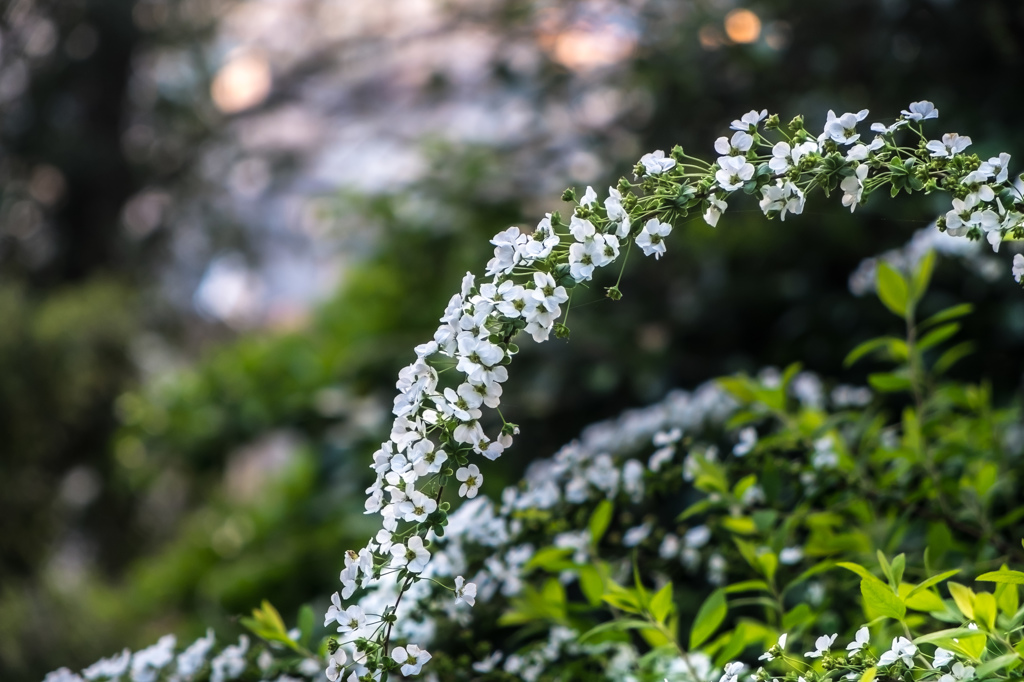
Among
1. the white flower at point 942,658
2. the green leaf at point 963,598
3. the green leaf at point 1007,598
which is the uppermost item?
the green leaf at point 963,598

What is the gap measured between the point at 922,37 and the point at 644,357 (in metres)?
0.66

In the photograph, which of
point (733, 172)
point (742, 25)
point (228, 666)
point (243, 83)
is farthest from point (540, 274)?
point (243, 83)

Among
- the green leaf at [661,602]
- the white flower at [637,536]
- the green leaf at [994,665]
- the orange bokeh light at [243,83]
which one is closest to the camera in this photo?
the green leaf at [994,665]

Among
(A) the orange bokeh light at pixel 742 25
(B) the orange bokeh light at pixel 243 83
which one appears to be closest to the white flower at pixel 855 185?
(A) the orange bokeh light at pixel 742 25

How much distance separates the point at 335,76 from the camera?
2998mm

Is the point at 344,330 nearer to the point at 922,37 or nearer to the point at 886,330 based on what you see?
the point at 886,330

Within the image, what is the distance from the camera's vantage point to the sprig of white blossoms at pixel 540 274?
41 centimetres

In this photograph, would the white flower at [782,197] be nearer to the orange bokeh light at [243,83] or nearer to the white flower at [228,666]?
the white flower at [228,666]

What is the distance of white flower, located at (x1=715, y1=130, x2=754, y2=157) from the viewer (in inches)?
17.2

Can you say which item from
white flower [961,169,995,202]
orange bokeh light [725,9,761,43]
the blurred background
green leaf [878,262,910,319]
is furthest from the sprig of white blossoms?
orange bokeh light [725,9,761,43]

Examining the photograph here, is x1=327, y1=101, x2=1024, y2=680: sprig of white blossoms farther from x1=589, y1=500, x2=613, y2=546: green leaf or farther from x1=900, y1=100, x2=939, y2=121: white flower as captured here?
x1=589, y1=500, x2=613, y2=546: green leaf

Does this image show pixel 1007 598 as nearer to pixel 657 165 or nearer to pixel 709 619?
pixel 709 619

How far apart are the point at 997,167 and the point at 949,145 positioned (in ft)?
0.09

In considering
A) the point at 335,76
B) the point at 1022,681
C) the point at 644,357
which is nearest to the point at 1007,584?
the point at 1022,681
